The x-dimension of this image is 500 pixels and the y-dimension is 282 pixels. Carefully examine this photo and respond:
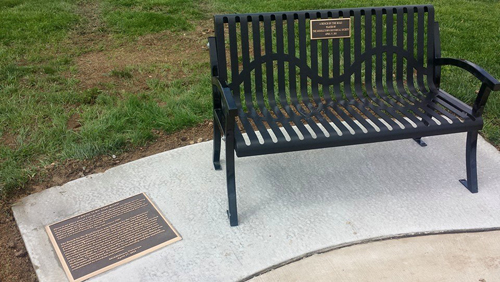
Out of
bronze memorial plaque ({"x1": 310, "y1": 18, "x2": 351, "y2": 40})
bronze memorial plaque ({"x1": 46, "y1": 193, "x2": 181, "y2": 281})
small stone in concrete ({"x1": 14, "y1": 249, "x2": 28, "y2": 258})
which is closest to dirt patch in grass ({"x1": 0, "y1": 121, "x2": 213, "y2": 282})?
small stone in concrete ({"x1": 14, "y1": 249, "x2": 28, "y2": 258})

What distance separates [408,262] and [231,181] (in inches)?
42.3

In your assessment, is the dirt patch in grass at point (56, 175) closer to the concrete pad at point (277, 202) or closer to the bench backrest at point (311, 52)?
the concrete pad at point (277, 202)

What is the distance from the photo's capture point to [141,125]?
3.84 metres

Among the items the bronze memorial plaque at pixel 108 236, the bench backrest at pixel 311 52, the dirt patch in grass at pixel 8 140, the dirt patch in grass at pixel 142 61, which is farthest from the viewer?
the dirt patch in grass at pixel 142 61

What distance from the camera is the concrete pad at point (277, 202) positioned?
2537 mm

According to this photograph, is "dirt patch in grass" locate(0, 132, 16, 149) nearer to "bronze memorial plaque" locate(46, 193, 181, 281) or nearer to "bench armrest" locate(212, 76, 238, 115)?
"bronze memorial plaque" locate(46, 193, 181, 281)

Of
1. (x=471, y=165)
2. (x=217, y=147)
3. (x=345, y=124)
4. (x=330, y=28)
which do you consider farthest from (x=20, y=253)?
(x=471, y=165)

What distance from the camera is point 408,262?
8.21 ft

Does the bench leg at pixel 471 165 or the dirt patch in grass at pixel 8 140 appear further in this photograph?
the dirt patch in grass at pixel 8 140

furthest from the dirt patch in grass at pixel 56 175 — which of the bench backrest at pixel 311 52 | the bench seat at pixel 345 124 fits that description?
the bench seat at pixel 345 124

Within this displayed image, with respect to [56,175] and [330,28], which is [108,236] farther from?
[330,28]

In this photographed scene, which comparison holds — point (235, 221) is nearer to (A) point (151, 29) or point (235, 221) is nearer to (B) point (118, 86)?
(B) point (118, 86)

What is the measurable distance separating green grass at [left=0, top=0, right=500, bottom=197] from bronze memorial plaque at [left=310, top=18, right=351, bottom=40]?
1377 mm

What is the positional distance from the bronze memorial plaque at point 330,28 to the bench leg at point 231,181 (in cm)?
100
